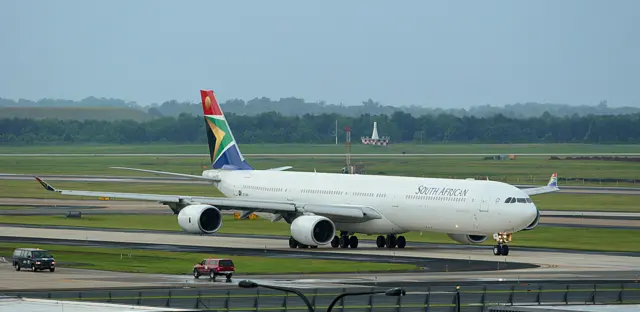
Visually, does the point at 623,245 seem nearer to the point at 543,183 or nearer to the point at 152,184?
the point at 543,183

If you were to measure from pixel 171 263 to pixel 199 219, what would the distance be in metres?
12.0

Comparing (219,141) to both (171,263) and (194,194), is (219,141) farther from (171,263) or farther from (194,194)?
(194,194)

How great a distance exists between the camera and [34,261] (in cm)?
6694

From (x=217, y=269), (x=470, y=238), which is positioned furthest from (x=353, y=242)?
(x=217, y=269)

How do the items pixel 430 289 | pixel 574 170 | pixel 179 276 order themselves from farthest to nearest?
1. pixel 574 170
2. pixel 179 276
3. pixel 430 289

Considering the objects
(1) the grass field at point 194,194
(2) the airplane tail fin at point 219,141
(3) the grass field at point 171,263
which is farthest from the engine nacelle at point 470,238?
(1) the grass field at point 194,194

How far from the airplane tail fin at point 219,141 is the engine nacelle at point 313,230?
49.3ft

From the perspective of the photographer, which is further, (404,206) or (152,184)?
(152,184)

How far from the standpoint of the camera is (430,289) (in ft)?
192

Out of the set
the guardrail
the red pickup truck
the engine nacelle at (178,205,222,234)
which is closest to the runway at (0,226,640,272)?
the engine nacelle at (178,205,222,234)

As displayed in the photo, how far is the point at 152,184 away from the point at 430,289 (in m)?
103

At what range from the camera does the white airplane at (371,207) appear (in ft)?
251

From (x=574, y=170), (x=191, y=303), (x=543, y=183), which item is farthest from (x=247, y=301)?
(x=574, y=170)

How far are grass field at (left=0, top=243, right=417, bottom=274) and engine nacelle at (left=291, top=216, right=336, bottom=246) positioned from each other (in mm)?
6073
